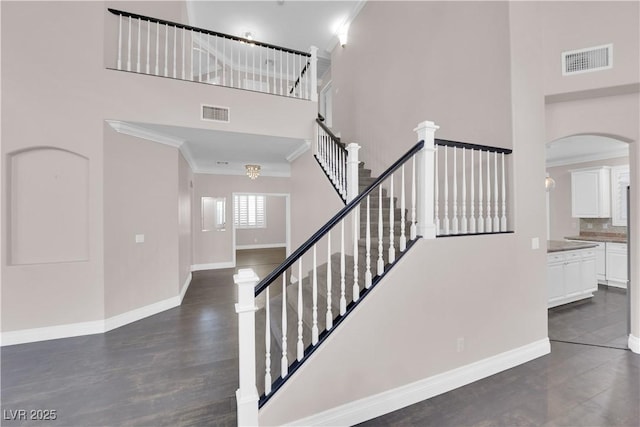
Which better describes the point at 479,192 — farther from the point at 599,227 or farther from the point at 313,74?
the point at 599,227

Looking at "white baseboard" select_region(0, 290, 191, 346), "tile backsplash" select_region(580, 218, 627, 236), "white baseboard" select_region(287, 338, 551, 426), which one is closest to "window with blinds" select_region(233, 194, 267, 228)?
"white baseboard" select_region(0, 290, 191, 346)

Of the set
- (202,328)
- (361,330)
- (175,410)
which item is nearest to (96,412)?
(175,410)

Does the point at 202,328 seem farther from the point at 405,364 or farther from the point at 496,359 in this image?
the point at 496,359

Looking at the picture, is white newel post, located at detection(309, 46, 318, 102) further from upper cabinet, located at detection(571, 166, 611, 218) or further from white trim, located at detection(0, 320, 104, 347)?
upper cabinet, located at detection(571, 166, 611, 218)

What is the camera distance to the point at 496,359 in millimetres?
2607

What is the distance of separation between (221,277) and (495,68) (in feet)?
21.5

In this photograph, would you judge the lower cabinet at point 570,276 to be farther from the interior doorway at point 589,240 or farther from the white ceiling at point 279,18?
the white ceiling at point 279,18

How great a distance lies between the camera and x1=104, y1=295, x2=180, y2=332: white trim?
3620 mm

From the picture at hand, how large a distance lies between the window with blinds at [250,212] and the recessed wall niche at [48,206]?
312 inches

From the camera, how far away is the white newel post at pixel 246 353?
1.68 m

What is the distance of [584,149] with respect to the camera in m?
5.63

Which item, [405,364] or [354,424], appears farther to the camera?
[405,364]

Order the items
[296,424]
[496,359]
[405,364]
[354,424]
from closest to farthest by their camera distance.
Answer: [296,424], [354,424], [405,364], [496,359]

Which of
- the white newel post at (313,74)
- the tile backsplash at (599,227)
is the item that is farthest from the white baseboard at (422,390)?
the tile backsplash at (599,227)
